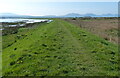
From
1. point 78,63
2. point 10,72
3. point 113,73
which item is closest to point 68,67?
point 78,63

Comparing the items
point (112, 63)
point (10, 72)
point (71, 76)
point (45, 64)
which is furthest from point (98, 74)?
point (10, 72)

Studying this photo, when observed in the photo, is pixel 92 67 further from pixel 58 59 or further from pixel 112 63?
pixel 58 59

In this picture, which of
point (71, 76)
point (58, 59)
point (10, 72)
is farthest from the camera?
point (58, 59)

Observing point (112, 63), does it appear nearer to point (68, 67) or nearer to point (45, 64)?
point (68, 67)

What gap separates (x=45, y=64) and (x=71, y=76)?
9.71 feet

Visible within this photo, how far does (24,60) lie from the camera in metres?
12.7

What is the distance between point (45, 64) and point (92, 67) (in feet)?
11.5

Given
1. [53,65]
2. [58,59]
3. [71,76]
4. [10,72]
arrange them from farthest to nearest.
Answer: [58,59]
[53,65]
[10,72]
[71,76]

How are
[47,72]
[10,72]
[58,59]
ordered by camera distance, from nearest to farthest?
[47,72] → [10,72] → [58,59]

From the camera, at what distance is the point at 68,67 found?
1049 cm

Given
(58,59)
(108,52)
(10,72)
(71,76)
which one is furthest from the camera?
(108,52)

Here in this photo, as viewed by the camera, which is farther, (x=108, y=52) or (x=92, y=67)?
(x=108, y=52)

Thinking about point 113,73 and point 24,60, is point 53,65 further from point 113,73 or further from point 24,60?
point 113,73

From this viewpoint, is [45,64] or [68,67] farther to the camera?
[45,64]
